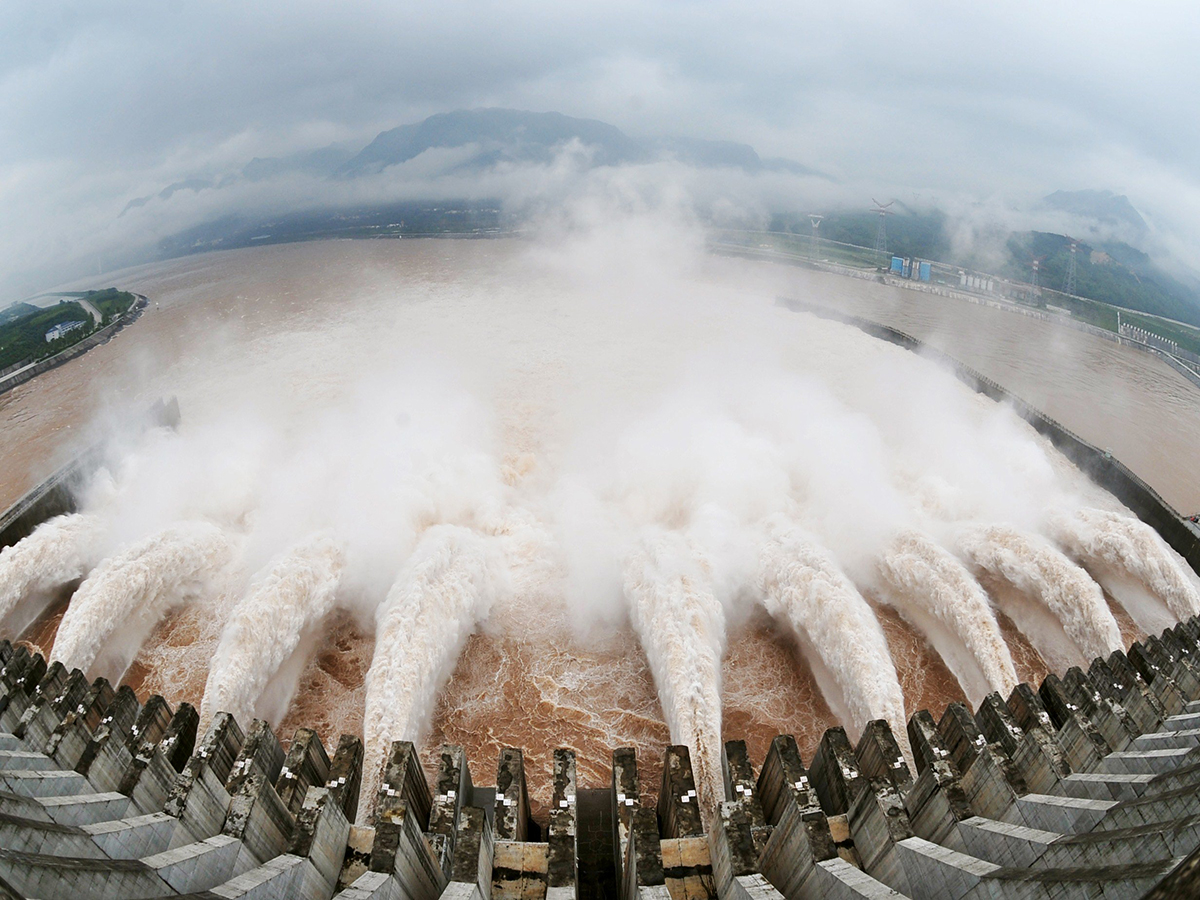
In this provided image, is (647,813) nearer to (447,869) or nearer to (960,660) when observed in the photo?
(447,869)

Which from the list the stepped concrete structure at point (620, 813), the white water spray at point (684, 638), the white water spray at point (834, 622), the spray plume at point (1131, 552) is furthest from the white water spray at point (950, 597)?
the white water spray at point (684, 638)

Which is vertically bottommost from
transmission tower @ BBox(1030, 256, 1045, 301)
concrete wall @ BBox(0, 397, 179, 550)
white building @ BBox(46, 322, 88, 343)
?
transmission tower @ BBox(1030, 256, 1045, 301)

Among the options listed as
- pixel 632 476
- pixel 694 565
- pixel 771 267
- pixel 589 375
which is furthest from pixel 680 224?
pixel 694 565

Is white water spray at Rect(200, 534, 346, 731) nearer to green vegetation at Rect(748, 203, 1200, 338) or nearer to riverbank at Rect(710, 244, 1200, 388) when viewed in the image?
riverbank at Rect(710, 244, 1200, 388)

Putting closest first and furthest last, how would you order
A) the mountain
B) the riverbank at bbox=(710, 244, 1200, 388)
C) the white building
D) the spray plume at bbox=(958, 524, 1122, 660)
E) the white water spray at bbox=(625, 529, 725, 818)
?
the white water spray at bbox=(625, 529, 725, 818)
the spray plume at bbox=(958, 524, 1122, 660)
the riverbank at bbox=(710, 244, 1200, 388)
the white building
the mountain

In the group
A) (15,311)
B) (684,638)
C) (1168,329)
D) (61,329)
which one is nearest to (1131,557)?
(684,638)

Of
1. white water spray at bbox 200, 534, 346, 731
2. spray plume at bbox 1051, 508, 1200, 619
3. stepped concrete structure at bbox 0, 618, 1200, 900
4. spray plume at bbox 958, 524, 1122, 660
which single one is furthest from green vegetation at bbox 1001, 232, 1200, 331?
white water spray at bbox 200, 534, 346, 731
